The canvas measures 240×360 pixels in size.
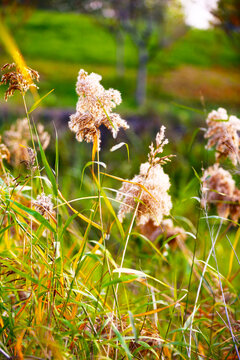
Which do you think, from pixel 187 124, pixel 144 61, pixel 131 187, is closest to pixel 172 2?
pixel 144 61

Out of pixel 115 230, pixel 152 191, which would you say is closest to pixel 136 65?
pixel 115 230

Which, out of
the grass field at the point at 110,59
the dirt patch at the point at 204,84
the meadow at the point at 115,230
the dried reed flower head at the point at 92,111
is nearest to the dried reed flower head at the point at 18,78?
the meadow at the point at 115,230

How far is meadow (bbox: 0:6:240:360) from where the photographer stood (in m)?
0.99

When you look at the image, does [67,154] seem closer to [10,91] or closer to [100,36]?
[10,91]

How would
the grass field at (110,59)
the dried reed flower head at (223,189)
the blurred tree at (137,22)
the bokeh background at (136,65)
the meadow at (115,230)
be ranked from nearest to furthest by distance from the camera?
the meadow at (115,230)
the dried reed flower head at (223,189)
the bokeh background at (136,65)
the blurred tree at (137,22)
the grass field at (110,59)

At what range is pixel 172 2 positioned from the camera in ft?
47.5

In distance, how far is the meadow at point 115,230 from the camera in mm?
989

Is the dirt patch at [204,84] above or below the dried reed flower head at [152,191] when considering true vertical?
above

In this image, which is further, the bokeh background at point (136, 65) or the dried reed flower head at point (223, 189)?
the bokeh background at point (136, 65)

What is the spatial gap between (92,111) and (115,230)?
1722 mm

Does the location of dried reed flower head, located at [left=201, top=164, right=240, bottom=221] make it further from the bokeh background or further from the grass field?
the grass field

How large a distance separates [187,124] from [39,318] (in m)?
6.12

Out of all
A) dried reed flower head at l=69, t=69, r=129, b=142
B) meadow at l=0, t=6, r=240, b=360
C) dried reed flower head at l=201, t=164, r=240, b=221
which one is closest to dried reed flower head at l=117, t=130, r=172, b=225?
meadow at l=0, t=6, r=240, b=360

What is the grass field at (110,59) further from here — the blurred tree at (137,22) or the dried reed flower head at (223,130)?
the dried reed flower head at (223,130)
